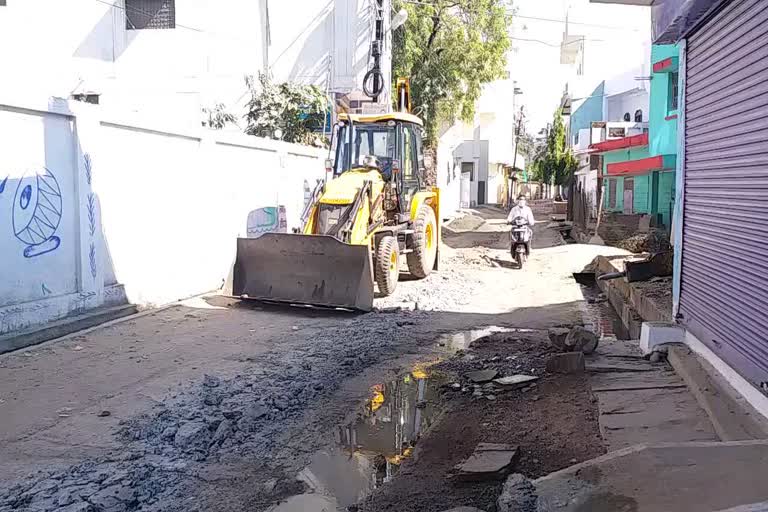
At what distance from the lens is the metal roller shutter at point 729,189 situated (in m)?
4.93

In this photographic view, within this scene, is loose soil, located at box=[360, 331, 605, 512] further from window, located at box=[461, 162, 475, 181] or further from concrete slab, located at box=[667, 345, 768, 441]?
window, located at box=[461, 162, 475, 181]

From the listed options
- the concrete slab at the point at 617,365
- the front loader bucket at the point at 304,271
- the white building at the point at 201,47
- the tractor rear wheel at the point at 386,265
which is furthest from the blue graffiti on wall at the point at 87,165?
the white building at the point at 201,47

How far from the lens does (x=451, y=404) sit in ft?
20.3

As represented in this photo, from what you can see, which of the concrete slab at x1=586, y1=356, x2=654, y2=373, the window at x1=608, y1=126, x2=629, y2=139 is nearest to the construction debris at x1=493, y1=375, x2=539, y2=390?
the concrete slab at x1=586, y1=356, x2=654, y2=373

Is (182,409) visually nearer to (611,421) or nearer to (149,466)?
(149,466)

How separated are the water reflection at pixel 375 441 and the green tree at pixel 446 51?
1821cm

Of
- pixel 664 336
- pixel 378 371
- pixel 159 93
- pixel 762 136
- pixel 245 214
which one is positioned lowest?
pixel 378 371

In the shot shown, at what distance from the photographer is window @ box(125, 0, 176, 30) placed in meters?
20.8

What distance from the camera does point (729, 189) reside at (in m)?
Result: 5.69

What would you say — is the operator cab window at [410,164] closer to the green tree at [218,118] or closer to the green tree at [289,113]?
the green tree at [289,113]

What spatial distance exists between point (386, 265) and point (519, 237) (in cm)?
587

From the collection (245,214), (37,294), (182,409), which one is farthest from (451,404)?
(245,214)

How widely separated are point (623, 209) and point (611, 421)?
23396mm

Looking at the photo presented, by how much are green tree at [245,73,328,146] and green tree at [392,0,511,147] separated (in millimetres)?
5796
